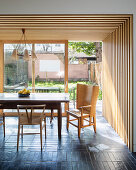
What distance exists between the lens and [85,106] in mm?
3926

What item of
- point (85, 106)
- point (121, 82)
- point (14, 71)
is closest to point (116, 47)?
point (121, 82)

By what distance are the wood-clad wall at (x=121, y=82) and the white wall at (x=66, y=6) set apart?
0.32 m

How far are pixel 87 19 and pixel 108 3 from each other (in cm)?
47

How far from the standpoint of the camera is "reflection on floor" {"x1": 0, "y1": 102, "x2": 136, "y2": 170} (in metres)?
2.70

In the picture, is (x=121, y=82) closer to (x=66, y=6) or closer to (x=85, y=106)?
(x=85, y=106)

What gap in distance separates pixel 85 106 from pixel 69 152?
3.68 feet

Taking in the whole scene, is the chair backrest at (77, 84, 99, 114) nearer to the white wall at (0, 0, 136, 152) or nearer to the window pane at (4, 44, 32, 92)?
the white wall at (0, 0, 136, 152)

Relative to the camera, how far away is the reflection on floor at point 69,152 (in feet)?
8.85

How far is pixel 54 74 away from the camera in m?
5.79

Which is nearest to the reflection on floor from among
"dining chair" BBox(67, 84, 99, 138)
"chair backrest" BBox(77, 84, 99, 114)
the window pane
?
"dining chair" BBox(67, 84, 99, 138)

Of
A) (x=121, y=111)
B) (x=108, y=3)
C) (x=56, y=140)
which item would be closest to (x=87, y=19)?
(x=108, y=3)

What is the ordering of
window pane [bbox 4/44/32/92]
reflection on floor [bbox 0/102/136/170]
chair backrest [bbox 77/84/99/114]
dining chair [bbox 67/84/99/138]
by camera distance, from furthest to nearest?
window pane [bbox 4/44/32/92] → chair backrest [bbox 77/84/99/114] → dining chair [bbox 67/84/99/138] → reflection on floor [bbox 0/102/136/170]

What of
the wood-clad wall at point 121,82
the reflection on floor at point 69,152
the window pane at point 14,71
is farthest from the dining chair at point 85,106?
the window pane at point 14,71

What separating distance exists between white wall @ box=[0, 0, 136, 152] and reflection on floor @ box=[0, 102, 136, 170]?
2.47m
